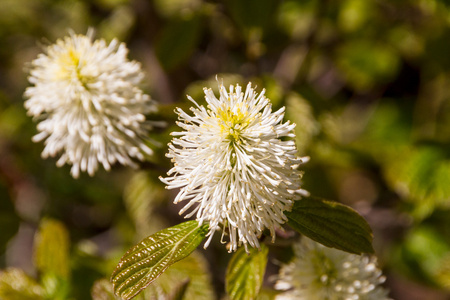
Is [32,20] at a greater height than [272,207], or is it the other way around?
[32,20]

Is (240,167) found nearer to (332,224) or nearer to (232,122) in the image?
(232,122)

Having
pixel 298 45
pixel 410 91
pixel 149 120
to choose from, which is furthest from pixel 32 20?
pixel 410 91

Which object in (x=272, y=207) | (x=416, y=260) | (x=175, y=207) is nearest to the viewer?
(x=272, y=207)

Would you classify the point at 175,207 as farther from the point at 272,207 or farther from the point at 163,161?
the point at 272,207

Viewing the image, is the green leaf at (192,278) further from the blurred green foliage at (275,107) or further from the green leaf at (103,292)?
the green leaf at (103,292)

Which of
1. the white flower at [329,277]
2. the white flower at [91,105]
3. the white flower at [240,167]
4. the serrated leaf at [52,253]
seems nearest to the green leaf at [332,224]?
the white flower at [240,167]

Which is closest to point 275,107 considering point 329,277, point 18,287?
point 329,277

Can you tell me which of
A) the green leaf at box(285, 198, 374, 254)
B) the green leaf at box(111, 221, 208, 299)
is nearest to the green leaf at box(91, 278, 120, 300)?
the green leaf at box(111, 221, 208, 299)
